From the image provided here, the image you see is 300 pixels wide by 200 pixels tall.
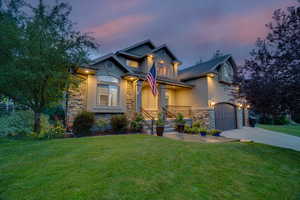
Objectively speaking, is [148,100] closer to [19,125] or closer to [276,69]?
[19,125]

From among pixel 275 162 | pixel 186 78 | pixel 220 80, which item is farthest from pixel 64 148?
pixel 220 80

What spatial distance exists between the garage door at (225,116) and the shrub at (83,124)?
34.3 ft

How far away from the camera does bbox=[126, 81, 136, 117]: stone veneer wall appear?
32.2ft

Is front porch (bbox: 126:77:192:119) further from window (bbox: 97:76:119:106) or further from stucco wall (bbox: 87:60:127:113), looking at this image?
window (bbox: 97:76:119:106)

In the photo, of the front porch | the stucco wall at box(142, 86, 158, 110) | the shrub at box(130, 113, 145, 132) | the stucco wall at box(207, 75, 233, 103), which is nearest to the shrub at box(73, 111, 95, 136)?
the shrub at box(130, 113, 145, 132)

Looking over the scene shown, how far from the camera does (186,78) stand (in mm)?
13422

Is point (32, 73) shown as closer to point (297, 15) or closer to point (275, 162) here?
point (275, 162)

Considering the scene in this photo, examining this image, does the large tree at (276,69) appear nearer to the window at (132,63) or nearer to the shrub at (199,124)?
the shrub at (199,124)

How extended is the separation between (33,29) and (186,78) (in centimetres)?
1144

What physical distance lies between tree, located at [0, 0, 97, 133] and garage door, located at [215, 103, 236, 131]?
37.8 ft

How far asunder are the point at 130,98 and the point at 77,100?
3.40m

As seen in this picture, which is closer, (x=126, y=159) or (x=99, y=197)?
(x=99, y=197)

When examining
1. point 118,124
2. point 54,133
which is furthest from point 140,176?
point 54,133

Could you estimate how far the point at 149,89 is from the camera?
12.6m
